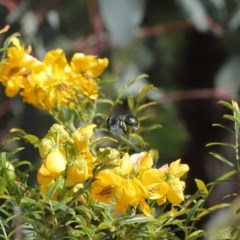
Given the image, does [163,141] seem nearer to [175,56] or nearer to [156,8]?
[156,8]

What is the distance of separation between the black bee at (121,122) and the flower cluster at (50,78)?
0.08 meters

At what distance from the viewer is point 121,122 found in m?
0.80

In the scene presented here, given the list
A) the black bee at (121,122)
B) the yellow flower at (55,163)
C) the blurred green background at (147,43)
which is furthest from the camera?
the blurred green background at (147,43)

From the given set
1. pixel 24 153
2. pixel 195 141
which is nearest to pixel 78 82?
pixel 24 153

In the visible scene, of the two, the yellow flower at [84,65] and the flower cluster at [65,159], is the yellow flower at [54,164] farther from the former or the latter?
the yellow flower at [84,65]

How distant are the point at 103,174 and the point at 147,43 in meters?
1.86

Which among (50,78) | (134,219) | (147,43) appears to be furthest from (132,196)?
(147,43)

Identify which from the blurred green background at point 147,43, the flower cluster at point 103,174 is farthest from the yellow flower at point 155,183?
the blurred green background at point 147,43

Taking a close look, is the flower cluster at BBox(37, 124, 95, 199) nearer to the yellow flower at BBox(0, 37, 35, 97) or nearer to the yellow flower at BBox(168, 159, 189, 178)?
the yellow flower at BBox(168, 159, 189, 178)

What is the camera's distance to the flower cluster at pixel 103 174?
701 millimetres

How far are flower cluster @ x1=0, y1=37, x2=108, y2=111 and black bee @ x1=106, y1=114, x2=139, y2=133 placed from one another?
3.0 inches

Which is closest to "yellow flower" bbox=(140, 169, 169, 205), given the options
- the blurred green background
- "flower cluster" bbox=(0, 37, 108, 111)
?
"flower cluster" bbox=(0, 37, 108, 111)

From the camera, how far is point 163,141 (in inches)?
102

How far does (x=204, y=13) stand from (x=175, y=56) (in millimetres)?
813
